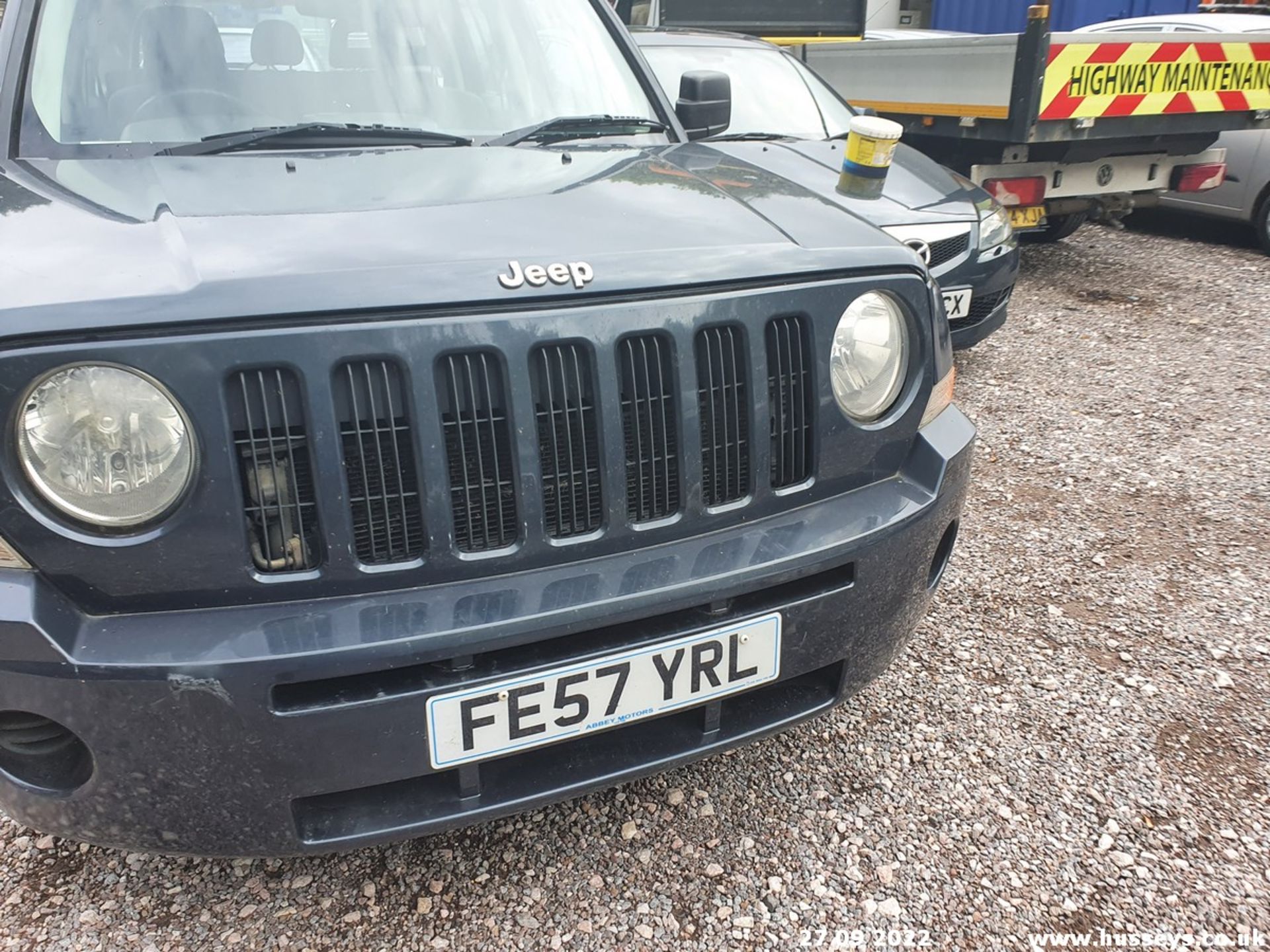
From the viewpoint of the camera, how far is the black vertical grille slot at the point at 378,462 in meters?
1.61

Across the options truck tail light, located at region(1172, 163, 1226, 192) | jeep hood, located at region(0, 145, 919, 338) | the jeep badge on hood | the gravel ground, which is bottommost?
the gravel ground

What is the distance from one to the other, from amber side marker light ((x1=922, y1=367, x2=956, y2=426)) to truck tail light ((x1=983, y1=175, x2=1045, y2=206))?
4527 mm

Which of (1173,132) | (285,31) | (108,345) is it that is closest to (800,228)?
(108,345)

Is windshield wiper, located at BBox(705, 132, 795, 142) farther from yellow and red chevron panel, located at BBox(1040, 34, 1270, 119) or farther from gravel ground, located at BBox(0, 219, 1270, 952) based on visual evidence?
gravel ground, located at BBox(0, 219, 1270, 952)

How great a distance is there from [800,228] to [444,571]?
3.43 feet

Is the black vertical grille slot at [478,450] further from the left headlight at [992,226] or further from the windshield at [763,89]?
the windshield at [763,89]

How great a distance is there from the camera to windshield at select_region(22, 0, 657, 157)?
2.42 meters

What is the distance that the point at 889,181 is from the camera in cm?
529

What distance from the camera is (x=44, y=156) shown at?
229 cm

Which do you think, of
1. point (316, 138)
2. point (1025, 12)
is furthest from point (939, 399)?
point (1025, 12)

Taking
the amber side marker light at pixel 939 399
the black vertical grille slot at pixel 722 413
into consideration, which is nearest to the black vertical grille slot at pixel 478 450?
the black vertical grille slot at pixel 722 413

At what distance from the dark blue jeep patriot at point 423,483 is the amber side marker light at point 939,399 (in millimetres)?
14

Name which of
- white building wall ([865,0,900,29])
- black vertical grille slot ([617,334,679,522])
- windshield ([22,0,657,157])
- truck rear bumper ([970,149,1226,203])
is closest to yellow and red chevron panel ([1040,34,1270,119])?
truck rear bumper ([970,149,1226,203])

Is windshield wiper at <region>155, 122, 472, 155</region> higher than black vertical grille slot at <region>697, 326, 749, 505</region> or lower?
higher
